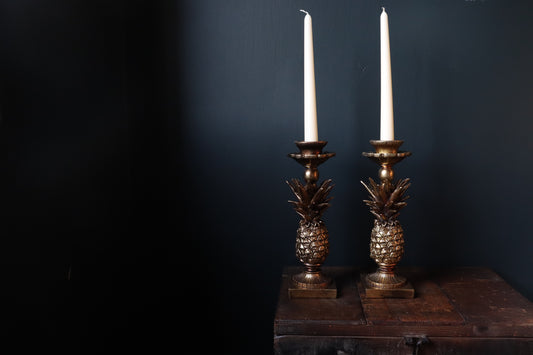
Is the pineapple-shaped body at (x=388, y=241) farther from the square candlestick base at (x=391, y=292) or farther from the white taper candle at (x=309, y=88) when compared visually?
the white taper candle at (x=309, y=88)

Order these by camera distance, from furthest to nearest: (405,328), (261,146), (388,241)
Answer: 1. (261,146)
2. (388,241)
3. (405,328)

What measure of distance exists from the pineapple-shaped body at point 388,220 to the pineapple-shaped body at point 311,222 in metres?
0.09

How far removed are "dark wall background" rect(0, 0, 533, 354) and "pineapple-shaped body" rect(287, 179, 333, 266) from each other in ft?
0.86

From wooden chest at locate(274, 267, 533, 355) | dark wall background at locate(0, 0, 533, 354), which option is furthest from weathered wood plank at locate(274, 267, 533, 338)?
dark wall background at locate(0, 0, 533, 354)

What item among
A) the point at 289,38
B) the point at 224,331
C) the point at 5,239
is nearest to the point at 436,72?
the point at 289,38

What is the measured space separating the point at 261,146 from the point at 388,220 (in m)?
0.40

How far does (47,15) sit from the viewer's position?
A: 0.87 m

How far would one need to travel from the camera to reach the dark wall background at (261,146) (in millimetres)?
1127

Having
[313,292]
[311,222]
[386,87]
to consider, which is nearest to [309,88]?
[386,87]

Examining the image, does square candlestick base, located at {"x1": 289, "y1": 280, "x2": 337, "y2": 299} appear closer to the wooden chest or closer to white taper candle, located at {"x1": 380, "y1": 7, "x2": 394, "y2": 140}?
the wooden chest

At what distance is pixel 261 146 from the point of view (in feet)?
3.91

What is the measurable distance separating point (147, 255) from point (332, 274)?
0.49 metres

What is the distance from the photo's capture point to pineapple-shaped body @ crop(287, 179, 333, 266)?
3.03 ft

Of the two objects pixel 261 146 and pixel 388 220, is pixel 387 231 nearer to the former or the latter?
pixel 388 220
